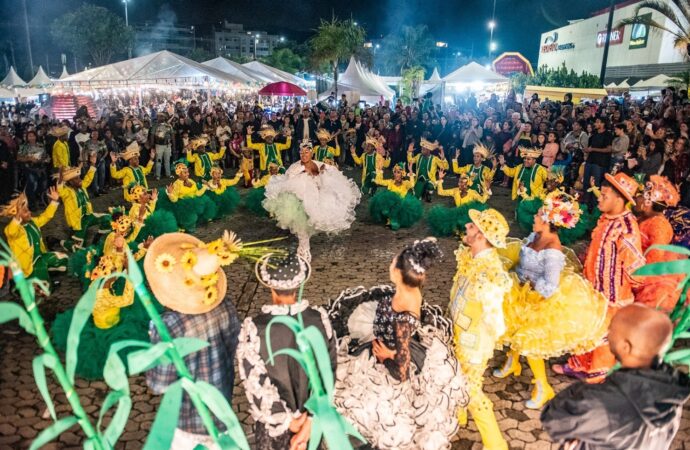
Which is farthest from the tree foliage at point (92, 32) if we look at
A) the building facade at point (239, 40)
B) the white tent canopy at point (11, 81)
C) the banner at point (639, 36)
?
the building facade at point (239, 40)

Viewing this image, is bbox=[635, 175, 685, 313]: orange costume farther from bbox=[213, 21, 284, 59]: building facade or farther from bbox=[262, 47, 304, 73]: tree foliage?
bbox=[213, 21, 284, 59]: building facade

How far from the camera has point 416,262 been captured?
3102 millimetres

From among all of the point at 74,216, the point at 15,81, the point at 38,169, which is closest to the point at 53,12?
the point at 15,81

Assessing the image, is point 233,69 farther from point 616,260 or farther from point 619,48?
point 619,48

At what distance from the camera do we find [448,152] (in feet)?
53.4

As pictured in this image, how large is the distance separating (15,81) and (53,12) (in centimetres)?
5216

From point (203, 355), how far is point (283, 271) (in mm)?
755

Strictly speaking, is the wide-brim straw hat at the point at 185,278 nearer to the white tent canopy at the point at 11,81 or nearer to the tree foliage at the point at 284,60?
the white tent canopy at the point at 11,81

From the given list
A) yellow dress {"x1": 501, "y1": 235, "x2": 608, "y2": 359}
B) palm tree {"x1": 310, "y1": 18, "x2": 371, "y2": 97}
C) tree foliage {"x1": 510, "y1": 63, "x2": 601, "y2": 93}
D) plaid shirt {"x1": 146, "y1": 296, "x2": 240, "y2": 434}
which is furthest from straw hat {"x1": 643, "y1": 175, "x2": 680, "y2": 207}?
palm tree {"x1": 310, "y1": 18, "x2": 371, "y2": 97}

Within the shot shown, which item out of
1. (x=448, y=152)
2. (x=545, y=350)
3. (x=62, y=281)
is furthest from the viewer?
(x=448, y=152)

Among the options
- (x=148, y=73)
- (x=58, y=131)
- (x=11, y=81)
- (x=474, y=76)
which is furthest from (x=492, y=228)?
(x=11, y=81)

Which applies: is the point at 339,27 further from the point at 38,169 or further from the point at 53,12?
the point at 53,12

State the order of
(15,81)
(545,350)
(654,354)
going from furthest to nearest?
(15,81)
(545,350)
(654,354)

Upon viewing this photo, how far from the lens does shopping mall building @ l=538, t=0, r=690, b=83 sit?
37844 millimetres
